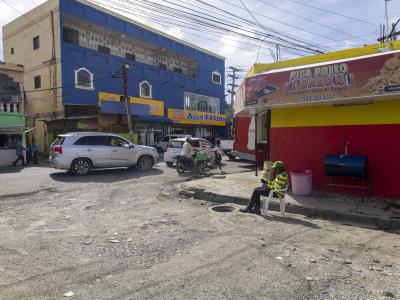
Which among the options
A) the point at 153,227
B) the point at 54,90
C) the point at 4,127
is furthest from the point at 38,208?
the point at 54,90

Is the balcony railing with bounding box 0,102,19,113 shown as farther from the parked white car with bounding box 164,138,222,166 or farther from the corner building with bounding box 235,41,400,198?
the corner building with bounding box 235,41,400,198

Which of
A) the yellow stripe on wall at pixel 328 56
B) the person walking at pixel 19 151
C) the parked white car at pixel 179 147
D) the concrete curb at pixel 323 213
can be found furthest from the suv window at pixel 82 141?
the yellow stripe on wall at pixel 328 56

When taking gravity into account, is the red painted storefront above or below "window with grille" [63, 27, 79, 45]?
below

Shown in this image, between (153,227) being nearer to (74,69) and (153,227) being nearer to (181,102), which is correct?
(74,69)

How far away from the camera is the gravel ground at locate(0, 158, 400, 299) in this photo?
151 inches

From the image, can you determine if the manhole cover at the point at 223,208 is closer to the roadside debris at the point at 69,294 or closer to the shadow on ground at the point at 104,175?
the roadside debris at the point at 69,294

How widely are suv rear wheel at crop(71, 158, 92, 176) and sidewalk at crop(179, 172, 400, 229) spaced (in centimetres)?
497

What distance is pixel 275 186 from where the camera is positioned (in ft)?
24.1

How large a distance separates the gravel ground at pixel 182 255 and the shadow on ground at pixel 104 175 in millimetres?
4145

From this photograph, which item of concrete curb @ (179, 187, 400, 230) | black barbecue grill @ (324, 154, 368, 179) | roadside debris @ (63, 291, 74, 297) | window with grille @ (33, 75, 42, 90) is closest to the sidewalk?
concrete curb @ (179, 187, 400, 230)

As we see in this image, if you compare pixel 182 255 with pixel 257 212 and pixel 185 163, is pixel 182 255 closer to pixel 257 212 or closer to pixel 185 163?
pixel 257 212

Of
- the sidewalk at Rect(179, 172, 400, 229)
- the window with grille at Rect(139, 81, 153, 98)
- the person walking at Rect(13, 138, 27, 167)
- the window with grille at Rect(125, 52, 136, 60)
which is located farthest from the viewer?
the window with grille at Rect(125, 52, 136, 60)

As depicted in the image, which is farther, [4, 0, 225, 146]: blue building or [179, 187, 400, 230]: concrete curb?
[4, 0, 225, 146]: blue building

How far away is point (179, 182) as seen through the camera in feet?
39.8
